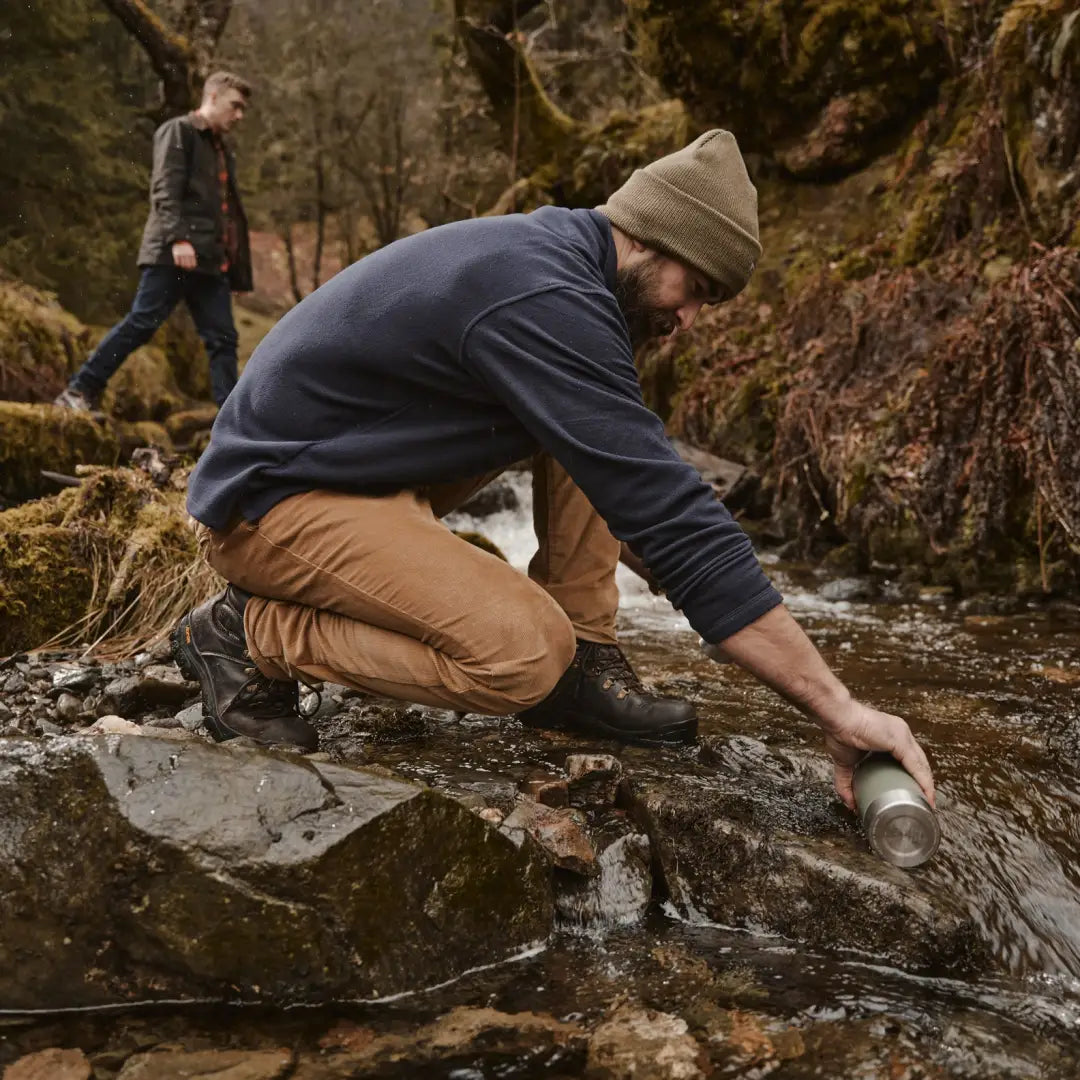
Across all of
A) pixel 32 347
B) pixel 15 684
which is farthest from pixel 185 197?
pixel 15 684

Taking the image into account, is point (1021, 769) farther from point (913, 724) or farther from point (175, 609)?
point (175, 609)

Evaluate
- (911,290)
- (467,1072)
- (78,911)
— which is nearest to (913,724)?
(467,1072)

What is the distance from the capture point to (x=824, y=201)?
10.7 meters

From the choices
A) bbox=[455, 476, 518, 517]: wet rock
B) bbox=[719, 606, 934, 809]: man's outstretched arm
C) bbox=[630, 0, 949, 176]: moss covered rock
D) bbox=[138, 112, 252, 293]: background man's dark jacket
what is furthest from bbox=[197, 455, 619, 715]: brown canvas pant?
bbox=[630, 0, 949, 176]: moss covered rock

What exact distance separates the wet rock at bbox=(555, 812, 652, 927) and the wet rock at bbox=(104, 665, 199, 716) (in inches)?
69.0

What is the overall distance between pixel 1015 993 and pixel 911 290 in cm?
629

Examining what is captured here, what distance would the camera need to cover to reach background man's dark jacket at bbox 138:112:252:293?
7172mm

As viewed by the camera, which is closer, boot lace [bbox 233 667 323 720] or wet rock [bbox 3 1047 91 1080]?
wet rock [bbox 3 1047 91 1080]

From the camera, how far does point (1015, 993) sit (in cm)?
234

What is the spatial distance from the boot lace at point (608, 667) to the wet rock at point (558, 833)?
733 millimetres

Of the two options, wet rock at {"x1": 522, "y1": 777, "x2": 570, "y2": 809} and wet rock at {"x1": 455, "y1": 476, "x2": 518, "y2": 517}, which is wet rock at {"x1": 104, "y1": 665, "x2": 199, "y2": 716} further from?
wet rock at {"x1": 455, "y1": 476, "x2": 518, "y2": 517}

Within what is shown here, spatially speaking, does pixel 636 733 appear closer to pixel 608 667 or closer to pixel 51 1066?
pixel 608 667

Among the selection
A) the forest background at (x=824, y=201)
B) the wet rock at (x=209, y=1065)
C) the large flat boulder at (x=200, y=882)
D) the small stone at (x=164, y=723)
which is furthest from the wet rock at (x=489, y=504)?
the wet rock at (x=209, y=1065)

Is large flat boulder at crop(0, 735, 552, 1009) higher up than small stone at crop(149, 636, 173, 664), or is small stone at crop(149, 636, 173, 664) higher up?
large flat boulder at crop(0, 735, 552, 1009)
